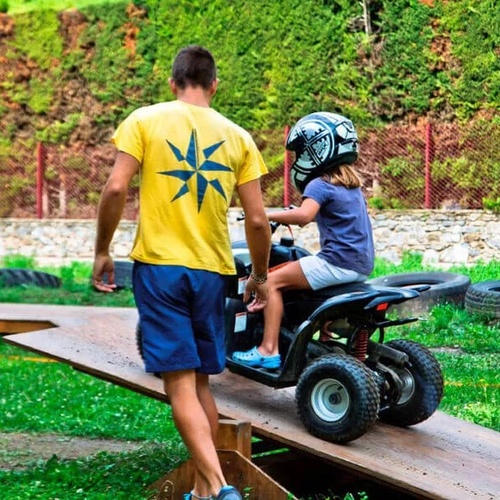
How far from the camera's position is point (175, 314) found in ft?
17.0

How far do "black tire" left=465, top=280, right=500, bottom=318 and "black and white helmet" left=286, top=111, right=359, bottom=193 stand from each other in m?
6.46

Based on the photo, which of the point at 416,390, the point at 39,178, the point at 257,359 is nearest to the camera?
the point at 416,390

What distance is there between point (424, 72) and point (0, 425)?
547 inches

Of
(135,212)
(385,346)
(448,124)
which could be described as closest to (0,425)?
(385,346)

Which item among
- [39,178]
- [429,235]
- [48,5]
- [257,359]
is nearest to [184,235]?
[257,359]

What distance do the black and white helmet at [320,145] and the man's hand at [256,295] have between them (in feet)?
2.34

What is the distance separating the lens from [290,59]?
72.6 ft

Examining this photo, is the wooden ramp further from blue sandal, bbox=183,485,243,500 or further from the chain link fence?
the chain link fence

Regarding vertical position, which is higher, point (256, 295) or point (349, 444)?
point (256, 295)

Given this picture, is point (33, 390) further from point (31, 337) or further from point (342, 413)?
point (342, 413)

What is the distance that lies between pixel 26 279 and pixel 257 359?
11.4m

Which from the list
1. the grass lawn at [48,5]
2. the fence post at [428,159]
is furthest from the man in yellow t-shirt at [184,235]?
the grass lawn at [48,5]

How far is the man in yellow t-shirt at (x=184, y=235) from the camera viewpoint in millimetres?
5156

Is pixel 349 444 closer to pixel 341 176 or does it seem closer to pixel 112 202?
pixel 341 176
